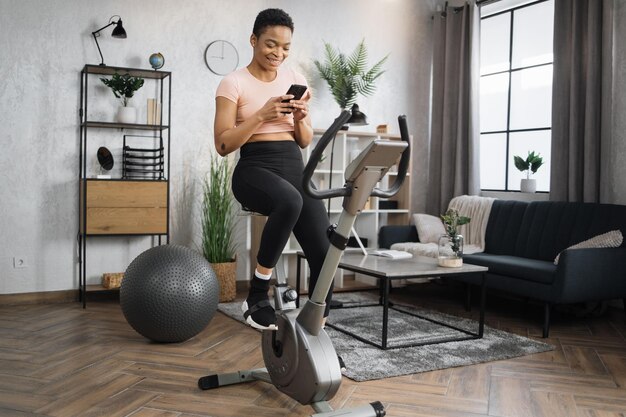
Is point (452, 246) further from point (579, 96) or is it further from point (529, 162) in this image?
point (579, 96)

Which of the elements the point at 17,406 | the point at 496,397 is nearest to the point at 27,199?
the point at 17,406

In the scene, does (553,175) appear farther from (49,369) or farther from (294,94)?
(49,369)

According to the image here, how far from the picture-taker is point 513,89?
574 cm

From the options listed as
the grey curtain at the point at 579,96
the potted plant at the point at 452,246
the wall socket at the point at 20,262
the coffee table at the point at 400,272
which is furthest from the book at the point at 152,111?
the grey curtain at the point at 579,96

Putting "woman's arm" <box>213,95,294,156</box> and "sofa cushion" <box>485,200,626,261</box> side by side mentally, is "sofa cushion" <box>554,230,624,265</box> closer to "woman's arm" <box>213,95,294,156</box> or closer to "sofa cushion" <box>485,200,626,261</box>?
A: "sofa cushion" <box>485,200,626,261</box>

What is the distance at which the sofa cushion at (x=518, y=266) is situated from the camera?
4043mm

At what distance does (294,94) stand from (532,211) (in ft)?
10.9

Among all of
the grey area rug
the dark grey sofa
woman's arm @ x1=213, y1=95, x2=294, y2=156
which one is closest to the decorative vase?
the grey area rug

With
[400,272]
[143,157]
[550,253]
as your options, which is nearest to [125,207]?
[143,157]

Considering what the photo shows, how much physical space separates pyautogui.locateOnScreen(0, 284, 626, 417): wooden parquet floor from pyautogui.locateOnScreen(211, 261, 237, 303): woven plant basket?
26.3 inches

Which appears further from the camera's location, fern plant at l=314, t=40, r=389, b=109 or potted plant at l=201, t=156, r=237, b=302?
fern plant at l=314, t=40, r=389, b=109

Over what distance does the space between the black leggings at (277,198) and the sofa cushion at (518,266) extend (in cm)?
219

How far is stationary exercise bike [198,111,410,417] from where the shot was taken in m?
2.02

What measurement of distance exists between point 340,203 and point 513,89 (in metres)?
1.90
